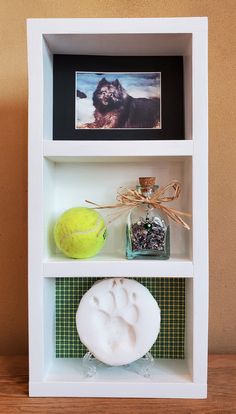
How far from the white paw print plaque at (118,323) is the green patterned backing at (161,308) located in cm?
12

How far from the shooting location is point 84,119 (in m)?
1.05

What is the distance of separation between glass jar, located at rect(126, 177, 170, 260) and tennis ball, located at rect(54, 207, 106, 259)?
2.8 inches

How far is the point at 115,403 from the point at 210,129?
A: 0.72 m

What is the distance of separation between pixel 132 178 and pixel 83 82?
265 mm

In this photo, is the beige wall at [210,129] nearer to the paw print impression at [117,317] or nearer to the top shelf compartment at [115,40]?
the top shelf compartment at [115,40]

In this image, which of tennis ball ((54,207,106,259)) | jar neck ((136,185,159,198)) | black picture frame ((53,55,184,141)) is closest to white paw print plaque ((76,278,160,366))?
tennis ball ((54,207,106,259))

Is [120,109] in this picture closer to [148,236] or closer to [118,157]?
[118,157]

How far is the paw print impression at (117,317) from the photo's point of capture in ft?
3.11

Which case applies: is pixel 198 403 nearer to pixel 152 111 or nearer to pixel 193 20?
pixel 152 111

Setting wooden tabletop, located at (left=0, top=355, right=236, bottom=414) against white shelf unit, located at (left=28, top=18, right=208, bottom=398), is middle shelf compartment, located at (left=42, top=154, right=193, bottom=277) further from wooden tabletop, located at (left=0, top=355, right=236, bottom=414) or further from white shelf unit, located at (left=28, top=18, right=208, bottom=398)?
wooden tabletop, located at (left=0, top=355, right=236, bottom=414)

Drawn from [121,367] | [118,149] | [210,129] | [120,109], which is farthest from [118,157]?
[121,367]

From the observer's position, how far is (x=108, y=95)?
1.06m

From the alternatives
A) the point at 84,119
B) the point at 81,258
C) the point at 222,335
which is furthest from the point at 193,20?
the point at 222,335

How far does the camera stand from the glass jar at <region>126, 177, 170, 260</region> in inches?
38.0
